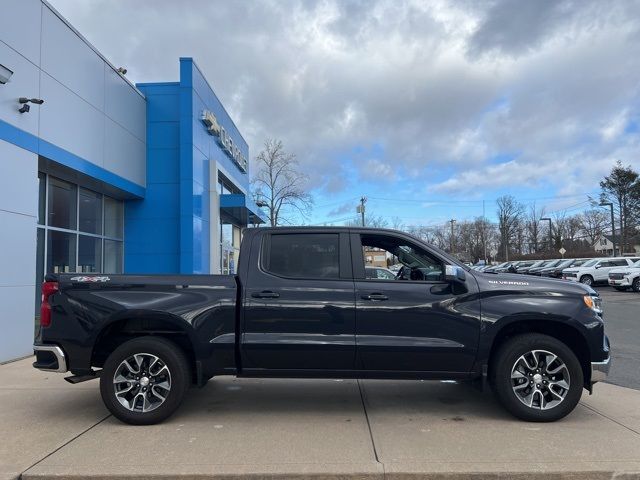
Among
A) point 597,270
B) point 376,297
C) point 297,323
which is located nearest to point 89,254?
point 297,323

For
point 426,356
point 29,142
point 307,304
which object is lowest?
point 426,356

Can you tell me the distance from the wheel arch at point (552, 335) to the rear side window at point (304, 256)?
1.74 meters

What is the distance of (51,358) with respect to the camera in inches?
198

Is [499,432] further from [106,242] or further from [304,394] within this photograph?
[106,242]

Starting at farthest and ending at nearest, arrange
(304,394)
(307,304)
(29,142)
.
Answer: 1. (29,142)
2. (304,394)
3. (307,304)

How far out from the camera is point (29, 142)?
891 cm

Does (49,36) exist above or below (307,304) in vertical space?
above

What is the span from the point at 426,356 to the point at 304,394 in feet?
6.08

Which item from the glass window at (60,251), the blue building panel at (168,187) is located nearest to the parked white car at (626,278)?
the blue building panel at (168,187)

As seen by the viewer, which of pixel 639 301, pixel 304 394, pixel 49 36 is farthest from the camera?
pixel 639 301

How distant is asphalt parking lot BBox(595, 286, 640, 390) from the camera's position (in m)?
7.17

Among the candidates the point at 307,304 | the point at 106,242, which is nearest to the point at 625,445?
the point at 307,304

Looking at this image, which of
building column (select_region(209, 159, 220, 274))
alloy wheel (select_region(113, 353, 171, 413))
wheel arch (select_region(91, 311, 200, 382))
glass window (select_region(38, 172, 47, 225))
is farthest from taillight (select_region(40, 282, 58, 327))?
building column (select_region(209, 159, 220, 274))

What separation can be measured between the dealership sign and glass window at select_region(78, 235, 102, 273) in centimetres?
515
